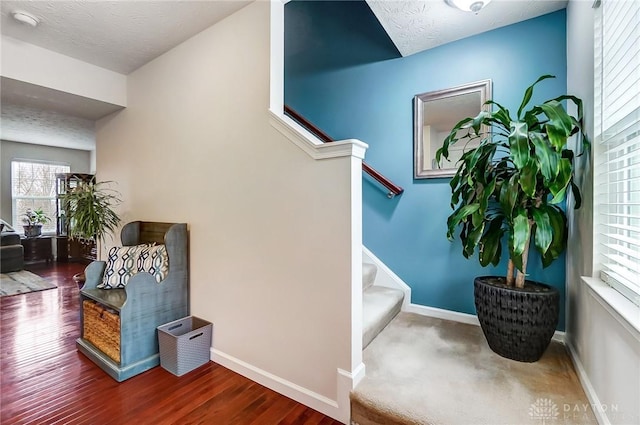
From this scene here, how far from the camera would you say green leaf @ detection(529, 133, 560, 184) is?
1.45m

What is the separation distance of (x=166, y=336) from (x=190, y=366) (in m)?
0.27

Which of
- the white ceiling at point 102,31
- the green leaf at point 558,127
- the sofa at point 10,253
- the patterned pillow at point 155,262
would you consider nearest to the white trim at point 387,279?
the green leaf at point 558,127

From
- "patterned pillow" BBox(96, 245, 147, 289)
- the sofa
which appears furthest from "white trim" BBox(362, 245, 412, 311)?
the sofa

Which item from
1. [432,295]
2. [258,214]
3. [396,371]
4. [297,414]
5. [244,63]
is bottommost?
[297,414]

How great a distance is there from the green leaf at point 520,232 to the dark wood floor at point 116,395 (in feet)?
4.43

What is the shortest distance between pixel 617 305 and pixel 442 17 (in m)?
1.99

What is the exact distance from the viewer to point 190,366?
203cm

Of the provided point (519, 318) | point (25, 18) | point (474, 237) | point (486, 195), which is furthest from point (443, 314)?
point (25, 18)

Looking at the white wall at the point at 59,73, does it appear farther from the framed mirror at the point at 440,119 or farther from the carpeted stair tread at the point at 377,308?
the carpeted stair tread at the point at 377,308

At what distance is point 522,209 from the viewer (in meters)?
1.62

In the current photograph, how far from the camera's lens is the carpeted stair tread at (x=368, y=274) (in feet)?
8.12

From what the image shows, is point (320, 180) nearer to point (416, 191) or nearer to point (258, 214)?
point (258, 214)

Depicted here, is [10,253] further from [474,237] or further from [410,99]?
[474,237]

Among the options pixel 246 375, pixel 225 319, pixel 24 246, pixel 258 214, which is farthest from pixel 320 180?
pixel 24 246
